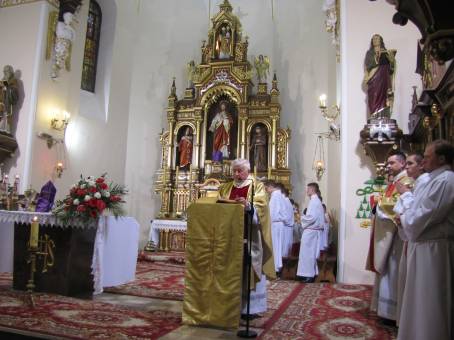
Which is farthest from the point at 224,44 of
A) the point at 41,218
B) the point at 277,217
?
the point at 41,218

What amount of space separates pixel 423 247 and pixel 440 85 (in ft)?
8.97

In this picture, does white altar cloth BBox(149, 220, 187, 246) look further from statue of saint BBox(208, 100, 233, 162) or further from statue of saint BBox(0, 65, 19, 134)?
statue of saint BBox(0, 65, 19, 134)

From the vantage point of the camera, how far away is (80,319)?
173 inches

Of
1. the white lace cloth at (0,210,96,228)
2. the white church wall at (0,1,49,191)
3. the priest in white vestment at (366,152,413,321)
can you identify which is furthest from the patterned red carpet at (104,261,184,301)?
the white church wall at (0,1,49,191)

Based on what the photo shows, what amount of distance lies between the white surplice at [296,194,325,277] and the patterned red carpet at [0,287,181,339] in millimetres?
3803

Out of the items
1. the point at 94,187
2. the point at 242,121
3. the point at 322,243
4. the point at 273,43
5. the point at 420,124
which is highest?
the point at 273,43

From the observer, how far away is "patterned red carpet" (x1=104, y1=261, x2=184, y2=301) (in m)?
6.16

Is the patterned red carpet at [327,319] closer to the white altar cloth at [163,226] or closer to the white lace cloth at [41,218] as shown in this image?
the white lace cloth at [41,218]

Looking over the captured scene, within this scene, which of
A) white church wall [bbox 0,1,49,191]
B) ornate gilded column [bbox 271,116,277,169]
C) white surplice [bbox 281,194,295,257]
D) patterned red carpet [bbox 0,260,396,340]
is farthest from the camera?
ornate gilded column [bbox 271,116,277,169]

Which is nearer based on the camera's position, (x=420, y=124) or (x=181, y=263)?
(x=420, y=124)

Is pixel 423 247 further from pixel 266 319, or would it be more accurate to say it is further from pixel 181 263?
pixel 181 263

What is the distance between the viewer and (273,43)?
14.3 m

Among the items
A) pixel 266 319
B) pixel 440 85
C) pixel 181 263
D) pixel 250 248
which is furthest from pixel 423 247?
pixel 181 263

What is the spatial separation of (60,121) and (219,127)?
453 cm
